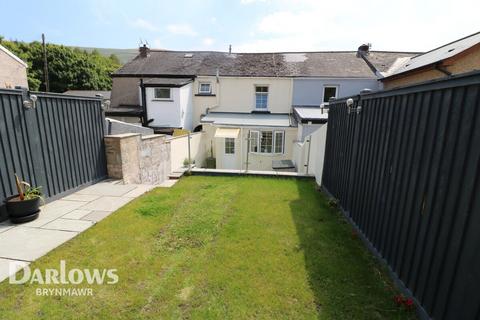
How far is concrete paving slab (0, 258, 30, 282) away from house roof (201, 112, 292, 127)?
14.2 meters

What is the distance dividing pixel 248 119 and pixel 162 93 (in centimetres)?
721

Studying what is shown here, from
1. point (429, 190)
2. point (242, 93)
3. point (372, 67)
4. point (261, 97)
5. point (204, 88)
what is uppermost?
point (372, 67)

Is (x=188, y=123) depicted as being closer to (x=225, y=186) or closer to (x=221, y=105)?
(x=221, y=105)

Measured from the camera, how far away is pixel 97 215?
17.5 feet

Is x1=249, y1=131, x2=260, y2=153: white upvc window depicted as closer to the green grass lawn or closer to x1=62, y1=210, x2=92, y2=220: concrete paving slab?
the green grass lawn

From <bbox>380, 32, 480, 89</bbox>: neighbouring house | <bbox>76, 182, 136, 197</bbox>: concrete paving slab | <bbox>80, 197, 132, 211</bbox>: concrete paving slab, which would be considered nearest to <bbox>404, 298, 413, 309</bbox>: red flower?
<bbox>80, 197, 132, 211</bbox>: concrete paving slab

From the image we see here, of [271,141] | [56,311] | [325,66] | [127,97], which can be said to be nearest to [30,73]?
[127,97]

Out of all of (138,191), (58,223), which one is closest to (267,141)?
(138,191)

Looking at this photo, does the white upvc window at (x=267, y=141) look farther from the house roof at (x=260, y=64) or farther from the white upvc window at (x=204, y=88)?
the white upvc window at (x=204, y=88)

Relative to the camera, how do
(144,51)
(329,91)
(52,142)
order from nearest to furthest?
1. (52,142)
2. (329,91)
3. (144,51)

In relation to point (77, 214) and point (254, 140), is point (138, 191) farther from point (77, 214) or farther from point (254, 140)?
point (254, 140)

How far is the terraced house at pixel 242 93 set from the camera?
17266 mm

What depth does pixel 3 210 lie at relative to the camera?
479 cm

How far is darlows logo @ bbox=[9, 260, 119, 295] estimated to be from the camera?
3.21 meters
